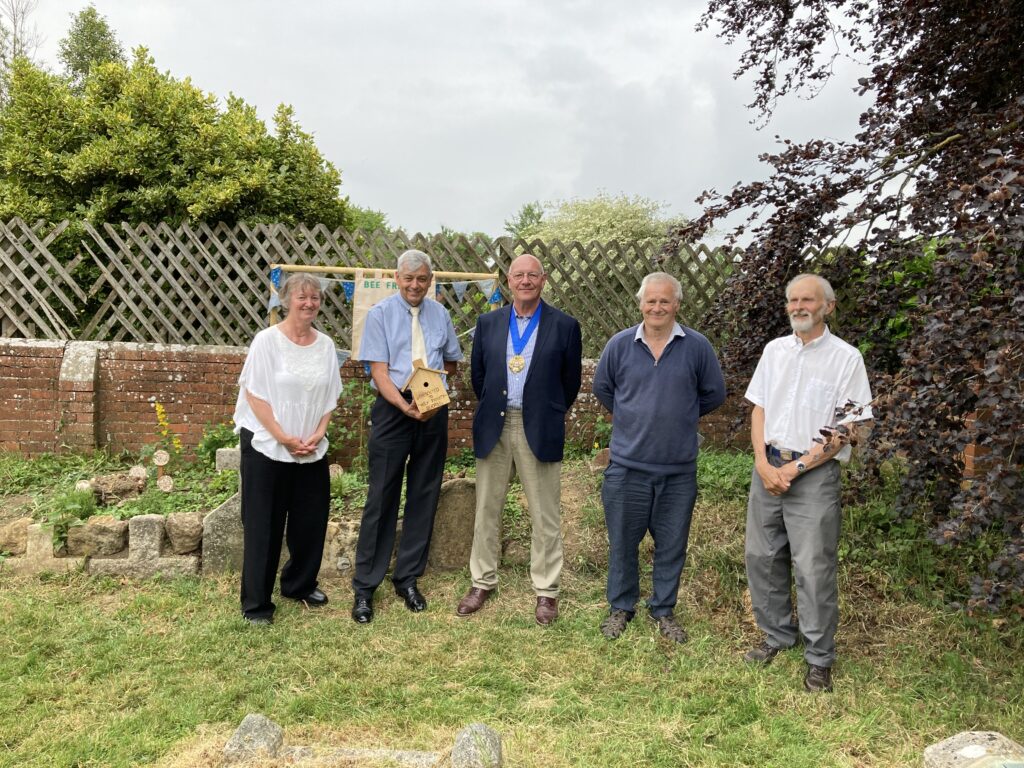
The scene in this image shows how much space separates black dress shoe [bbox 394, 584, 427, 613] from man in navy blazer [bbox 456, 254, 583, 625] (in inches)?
9.2

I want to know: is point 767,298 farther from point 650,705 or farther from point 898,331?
point 650,705

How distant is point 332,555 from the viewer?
4.61 meters

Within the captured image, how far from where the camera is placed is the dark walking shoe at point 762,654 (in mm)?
3574

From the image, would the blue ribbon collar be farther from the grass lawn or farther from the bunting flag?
the bunting flag

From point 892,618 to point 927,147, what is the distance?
274 cm

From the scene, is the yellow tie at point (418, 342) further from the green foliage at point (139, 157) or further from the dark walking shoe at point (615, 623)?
the green foliage at point (139, 157)

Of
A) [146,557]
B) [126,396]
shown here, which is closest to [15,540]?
[146,557]

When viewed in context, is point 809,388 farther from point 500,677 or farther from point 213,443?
point 213,443

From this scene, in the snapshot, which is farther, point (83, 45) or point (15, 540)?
point (83, 45)

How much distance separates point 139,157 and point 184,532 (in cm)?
421

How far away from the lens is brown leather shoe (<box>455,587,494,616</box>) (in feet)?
13.5

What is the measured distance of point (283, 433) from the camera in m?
3.81

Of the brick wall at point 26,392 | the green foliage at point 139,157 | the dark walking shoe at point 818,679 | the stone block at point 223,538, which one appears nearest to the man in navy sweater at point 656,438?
the dark walking shoe at point 818,679

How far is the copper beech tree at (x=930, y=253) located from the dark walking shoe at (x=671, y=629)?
1226 mm
